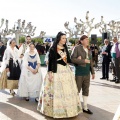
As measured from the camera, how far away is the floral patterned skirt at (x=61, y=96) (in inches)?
189

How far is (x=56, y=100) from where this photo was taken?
4805 mm

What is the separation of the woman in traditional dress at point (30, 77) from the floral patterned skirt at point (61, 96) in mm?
1408

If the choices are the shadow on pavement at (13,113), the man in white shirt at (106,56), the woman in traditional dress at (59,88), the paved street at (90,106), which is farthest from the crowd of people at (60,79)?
the man in white shirt at (106,56)

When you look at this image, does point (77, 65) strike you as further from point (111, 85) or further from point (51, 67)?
point (111, 85)

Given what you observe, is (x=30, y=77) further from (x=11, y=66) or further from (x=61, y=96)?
(x=61, y=96)

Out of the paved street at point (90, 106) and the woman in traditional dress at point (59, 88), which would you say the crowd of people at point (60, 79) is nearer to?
the woman in traditional dress at point (59, 88)

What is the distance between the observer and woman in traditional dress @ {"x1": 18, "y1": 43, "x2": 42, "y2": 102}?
6.41 meters

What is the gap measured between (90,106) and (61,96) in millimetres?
1376

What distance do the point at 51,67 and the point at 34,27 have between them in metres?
46.7

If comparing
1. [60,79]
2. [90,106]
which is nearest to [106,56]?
[90,106]

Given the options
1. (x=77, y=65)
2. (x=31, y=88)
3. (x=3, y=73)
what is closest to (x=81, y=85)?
(x=77, y=65)

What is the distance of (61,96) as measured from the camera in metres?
4.82

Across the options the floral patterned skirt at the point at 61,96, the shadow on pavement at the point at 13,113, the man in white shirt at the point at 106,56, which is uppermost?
the man in white shirt at the point at 106,56

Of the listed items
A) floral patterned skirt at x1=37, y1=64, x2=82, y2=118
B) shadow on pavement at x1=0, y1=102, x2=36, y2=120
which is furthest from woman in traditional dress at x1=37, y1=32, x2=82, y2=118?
shadow on pavement at x1=0, y1=102, x2=36, y2=120
